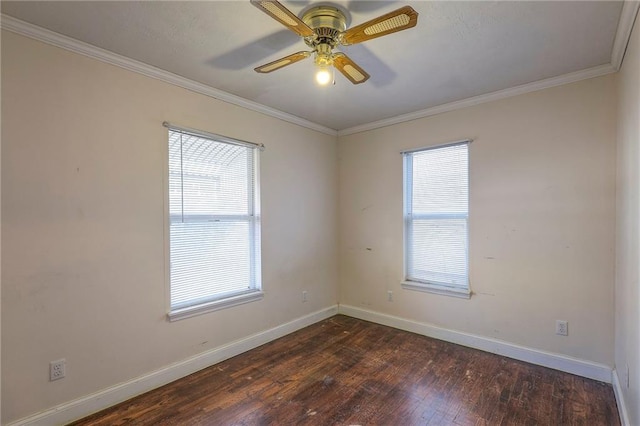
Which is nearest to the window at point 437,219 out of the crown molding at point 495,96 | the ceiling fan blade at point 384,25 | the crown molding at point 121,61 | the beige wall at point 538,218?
the beige wall at point 538,218

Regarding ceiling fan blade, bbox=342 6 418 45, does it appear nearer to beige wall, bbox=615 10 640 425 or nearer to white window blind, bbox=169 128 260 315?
beige wall, bbox=615 10 640 425

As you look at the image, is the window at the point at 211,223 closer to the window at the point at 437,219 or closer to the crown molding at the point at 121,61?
the crown molding at the point at 121,61

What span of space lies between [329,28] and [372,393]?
8.28ft

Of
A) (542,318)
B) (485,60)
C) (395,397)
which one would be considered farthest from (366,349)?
(485,60)

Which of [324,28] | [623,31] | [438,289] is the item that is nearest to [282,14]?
[324,28]

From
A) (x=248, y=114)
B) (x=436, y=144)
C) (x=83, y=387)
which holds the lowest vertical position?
→ (x=83, y=387)

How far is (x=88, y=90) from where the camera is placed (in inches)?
83.9

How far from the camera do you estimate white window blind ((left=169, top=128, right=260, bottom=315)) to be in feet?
8.63

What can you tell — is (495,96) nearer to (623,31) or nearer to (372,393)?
(623,31)

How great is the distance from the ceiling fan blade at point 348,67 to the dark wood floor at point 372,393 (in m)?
2.30

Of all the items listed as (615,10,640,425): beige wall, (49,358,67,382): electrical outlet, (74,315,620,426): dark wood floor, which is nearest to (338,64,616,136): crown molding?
(615,10,640,425): beige wall

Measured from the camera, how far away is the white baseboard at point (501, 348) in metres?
2.49

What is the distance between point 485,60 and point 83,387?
12.2 ft

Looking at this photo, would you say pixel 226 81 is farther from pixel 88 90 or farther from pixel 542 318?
pixel 542 318
